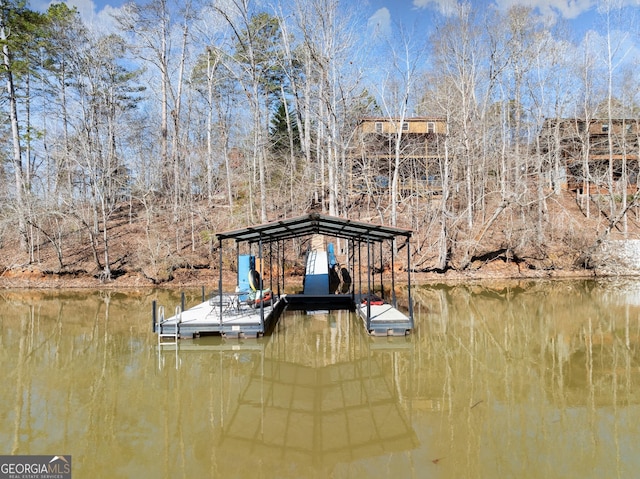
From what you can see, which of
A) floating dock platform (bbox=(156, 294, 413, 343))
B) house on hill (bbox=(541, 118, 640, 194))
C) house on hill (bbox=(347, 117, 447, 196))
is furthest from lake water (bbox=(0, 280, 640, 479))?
house on hill (bbox=(541, 118, 640, 194))

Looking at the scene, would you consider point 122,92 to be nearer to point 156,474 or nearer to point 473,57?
point 473,57

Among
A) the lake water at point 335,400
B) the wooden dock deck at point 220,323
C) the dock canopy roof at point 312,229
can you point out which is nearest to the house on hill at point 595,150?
the dock canopy roof at point 312,229

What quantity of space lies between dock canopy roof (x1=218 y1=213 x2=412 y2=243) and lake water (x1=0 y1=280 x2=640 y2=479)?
255cm

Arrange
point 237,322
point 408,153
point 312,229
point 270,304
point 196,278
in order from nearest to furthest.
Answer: point 237,322 → point 270,304 → point 312,229 → point 196,278 → point 408,153

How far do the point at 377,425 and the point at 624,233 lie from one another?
24.4m

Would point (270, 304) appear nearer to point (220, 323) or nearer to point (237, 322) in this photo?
point (237, 322)

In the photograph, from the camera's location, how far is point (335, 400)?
19.8 feet

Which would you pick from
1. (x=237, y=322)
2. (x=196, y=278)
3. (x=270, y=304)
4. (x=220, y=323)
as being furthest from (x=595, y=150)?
(x=220, y=323)

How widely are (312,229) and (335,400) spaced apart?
753cm

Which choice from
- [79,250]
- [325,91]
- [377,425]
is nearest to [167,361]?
[377,425]

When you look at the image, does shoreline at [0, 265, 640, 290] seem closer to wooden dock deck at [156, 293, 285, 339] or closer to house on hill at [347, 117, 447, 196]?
house on hill at [347, 117, 447, 196]

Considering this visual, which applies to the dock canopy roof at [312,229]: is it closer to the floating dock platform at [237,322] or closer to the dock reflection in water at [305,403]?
the floating dock platform at [237,322]

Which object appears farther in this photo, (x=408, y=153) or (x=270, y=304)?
(x=408, y=153)

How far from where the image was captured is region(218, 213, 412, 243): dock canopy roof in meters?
9.52
